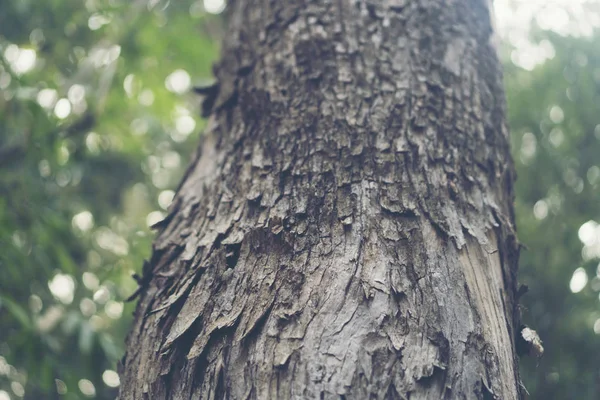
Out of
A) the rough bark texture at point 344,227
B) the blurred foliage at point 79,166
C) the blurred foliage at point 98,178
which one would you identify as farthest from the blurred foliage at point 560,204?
the blurred foliage at point 79,166

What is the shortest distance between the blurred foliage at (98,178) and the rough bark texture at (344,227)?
3.63 ft

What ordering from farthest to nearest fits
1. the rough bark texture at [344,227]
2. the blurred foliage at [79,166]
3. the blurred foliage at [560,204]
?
the blurred foliage at [560,204], the blurred foliage at [79,166], the rough bark texture at [344,227]

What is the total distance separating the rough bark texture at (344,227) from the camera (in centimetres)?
92

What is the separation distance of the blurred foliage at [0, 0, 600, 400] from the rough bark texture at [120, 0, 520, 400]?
111cm

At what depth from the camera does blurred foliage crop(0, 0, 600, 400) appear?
2168 mm

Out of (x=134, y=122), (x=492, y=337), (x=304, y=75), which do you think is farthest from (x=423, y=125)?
(x=134, y=122)

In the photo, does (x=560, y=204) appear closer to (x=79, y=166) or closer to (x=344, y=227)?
(x=344, y=227)

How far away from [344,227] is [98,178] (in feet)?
8.99

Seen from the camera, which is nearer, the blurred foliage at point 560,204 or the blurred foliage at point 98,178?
the blurred foliage at point 98,178

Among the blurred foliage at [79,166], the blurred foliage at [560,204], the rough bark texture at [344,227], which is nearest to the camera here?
the rough bark texture at [344,227]

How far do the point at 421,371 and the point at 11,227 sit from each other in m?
1.73

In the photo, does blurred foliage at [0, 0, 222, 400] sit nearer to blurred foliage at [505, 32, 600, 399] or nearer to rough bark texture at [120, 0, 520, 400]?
rough bark texture at [120, 0, 520, 400]

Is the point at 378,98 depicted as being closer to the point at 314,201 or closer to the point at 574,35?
the point at 314,201

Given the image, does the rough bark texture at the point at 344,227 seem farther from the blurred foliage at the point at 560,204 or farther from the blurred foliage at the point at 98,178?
the blurred foliage at the point at 560,204
